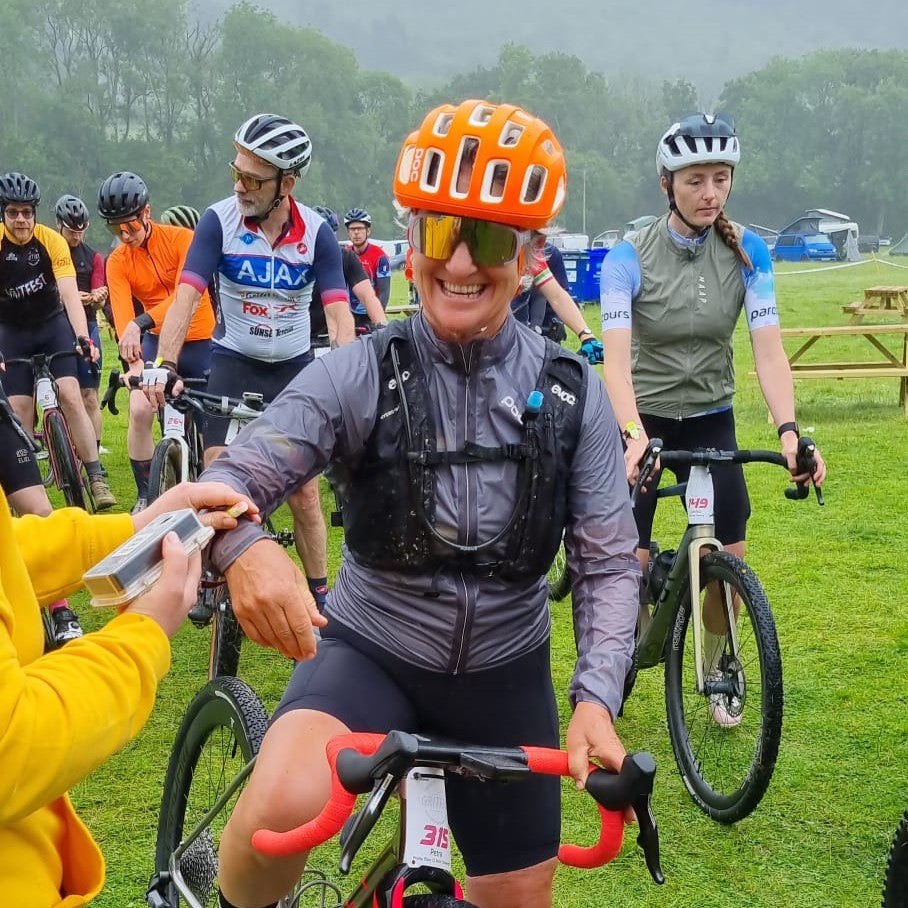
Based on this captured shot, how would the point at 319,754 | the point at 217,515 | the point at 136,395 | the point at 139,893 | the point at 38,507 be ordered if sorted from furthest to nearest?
1. the point at 136,395
2. the point at 38,507
3. the point at 139,893
4. the point at 319,754
5. the point at 217,515

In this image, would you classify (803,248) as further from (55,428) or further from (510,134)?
(510,134)

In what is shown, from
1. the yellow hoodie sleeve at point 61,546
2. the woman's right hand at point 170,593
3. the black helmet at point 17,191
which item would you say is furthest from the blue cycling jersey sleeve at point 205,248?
the woman's right hand at point 170,593

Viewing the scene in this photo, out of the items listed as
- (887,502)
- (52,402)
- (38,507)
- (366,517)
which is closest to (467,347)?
(366,517)

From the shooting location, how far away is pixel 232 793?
3.08 meters

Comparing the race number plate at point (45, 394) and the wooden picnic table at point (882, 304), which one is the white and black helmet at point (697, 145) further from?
the wooden picnic table at point (882, 304)

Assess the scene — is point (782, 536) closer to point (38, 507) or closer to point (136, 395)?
point (136, 395)

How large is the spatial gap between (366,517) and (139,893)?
2263 mm

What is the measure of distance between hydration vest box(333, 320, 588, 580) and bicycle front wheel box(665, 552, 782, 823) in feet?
6.72

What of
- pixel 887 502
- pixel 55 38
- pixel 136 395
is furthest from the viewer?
pixel 55 38

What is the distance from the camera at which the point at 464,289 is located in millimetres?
2746

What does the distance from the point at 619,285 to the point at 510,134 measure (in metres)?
2.46

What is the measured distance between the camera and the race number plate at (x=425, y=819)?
224 centimetres

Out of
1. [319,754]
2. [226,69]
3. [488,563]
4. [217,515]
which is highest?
[226,69]

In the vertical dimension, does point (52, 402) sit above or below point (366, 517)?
below
